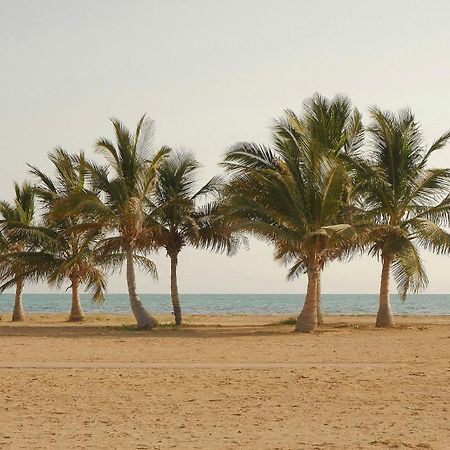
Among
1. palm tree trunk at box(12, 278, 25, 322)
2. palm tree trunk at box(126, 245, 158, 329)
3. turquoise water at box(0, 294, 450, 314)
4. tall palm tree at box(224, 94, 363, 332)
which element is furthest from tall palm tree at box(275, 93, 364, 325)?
turquoise water at box(0, 294, 450, 314)

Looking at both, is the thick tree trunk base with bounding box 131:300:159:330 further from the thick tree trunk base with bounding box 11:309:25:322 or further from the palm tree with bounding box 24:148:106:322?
the thick tree trunk base with bounding box 11:309:25:322

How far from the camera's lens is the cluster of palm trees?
26719mm

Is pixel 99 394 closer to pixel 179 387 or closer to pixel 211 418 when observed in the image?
pixel 179 387

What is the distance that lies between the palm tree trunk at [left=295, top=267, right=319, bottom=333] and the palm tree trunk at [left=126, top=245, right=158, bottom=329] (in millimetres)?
5322

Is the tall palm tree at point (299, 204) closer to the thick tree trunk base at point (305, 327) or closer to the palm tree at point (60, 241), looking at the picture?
the thick tree trunk base at point (305, 327)

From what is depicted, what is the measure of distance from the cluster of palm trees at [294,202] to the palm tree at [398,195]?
0.13 feet

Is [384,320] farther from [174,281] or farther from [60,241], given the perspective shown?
[60,241]

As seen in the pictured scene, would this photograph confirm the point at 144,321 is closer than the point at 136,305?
Yes

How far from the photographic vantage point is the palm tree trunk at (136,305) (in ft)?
94.1

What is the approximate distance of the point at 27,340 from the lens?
22484 mm

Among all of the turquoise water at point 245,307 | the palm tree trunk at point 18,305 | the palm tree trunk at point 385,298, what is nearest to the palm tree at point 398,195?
the palm tree trunk at point 385,298

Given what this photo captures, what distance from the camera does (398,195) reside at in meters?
29.3

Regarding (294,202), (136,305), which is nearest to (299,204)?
(294,202)

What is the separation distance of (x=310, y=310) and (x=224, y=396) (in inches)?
593
